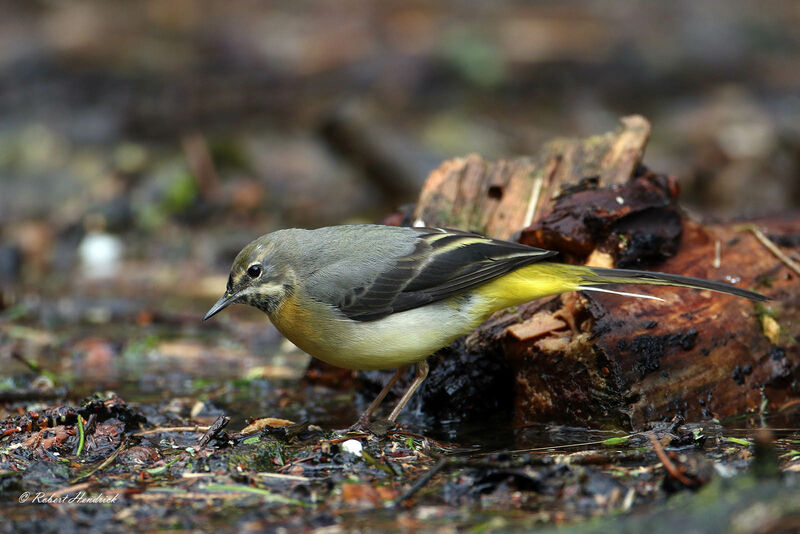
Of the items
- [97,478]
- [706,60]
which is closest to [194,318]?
[97,478]

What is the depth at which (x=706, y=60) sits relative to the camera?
58.4 ft

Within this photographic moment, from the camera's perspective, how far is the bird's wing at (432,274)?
6070mm

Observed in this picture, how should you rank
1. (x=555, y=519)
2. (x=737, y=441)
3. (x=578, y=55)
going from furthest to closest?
(x=578, y=55) → (x=737, y=441) → (x=555, y=519)

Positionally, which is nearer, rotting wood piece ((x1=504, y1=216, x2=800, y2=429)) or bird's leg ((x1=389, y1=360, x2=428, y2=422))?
rotting wood piece ((x1=504, y1=216, x2=800, y2=429))

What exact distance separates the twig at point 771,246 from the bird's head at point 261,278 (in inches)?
138

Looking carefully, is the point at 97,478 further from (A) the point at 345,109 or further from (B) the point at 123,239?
(A) the point at 345,109

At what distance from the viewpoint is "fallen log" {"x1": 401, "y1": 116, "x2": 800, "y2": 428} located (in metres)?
5.89

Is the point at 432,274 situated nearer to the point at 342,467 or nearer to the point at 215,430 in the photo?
the point at 342,467

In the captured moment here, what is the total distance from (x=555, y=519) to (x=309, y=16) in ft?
52.2

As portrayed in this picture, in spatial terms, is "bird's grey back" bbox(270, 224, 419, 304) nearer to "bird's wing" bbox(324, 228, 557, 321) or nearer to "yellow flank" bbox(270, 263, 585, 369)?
"bird's wing" bbox(324, 228, 557, 321)

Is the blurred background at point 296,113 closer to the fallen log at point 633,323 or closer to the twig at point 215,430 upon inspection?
the fallen log at point 633,323

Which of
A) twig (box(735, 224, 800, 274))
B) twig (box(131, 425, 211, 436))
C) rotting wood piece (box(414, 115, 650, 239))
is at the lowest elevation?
twig (box(131, 425, 211, 436))

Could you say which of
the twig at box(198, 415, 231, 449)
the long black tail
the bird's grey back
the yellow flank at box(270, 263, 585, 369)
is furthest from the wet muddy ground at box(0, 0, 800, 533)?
the bird's grey back

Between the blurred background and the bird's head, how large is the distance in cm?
344
